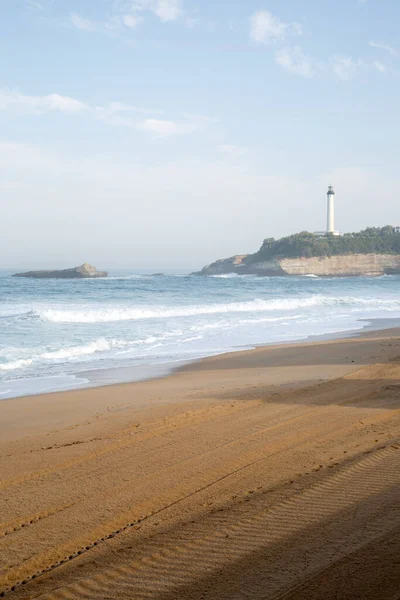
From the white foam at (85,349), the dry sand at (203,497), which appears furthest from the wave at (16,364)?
the dry sand at (203,497)

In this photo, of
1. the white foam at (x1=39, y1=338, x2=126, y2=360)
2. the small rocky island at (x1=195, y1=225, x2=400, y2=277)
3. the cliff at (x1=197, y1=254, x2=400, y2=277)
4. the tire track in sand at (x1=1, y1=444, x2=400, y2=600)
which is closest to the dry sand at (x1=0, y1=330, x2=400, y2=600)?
the tire track in sand at (x1=1, y1=444, x2=400, y2=600)

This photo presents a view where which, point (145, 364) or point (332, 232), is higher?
point (332, 232)

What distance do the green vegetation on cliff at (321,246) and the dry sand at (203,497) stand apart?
9817 cm

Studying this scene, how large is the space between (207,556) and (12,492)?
6.89 feet

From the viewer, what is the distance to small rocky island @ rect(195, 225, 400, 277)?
103625 millimetres

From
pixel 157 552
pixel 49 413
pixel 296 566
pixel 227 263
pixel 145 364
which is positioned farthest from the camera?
pixel 227 263

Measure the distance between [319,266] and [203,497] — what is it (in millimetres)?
101546

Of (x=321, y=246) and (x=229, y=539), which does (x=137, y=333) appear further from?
(x=321, y=246)

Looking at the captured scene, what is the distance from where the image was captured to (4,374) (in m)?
12.5

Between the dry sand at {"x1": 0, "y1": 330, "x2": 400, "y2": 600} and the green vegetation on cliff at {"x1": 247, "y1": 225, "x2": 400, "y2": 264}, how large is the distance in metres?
98.2

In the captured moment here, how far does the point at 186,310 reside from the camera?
1181 inches

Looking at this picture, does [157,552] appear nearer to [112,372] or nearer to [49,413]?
[49,413]

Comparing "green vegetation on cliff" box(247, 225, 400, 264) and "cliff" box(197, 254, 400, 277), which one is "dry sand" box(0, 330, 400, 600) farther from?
"green vegetation on cliff" box(247, 225, 400, 264)

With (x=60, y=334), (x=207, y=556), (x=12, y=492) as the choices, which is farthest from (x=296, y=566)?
(x=60, y=334)
